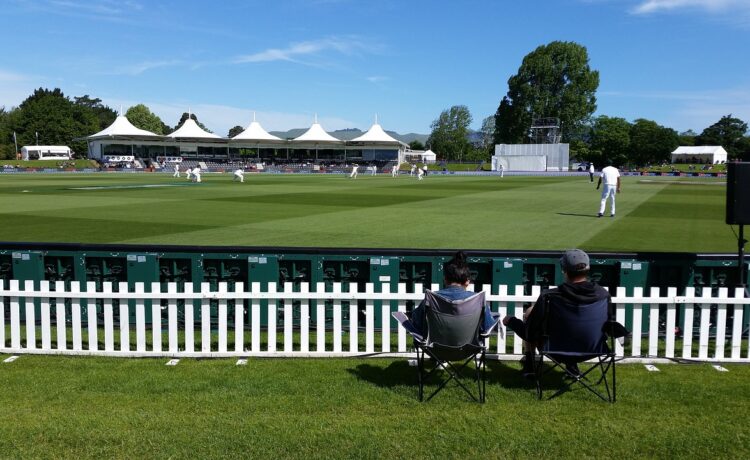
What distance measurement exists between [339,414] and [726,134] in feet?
566

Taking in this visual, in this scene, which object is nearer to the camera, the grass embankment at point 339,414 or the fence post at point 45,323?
the grass embankment at point 339,414

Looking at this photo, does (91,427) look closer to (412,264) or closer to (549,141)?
(412,264)

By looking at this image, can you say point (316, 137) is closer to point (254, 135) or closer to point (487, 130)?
point (254, 135)

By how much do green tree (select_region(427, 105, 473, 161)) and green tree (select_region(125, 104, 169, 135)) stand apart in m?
68.7

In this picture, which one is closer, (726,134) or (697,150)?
(697,150)

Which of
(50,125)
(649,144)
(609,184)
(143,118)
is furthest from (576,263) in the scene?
(143,118)

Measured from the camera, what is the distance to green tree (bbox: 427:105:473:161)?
14788 cm

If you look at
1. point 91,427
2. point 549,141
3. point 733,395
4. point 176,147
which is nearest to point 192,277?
point 91,427

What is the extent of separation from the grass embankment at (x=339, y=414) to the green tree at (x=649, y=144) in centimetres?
12693

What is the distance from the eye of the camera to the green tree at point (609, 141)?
112 metres

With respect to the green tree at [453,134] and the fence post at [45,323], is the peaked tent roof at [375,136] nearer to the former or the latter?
the green tree at [453,134]

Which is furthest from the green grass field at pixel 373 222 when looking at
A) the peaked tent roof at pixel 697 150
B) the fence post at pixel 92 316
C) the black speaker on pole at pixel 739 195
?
the peaked tent roof at pixel 697 150

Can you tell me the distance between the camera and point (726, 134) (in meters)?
151

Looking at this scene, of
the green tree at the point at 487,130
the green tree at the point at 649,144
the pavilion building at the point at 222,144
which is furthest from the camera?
the green tree at the point at 487,130
